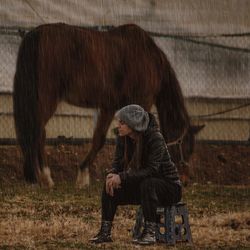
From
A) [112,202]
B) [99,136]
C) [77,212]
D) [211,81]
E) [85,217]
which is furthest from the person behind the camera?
[211,81]

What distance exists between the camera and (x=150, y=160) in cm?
506

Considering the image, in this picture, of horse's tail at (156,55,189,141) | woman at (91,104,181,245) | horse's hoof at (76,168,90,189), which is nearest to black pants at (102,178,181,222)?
woman at (91,104,181,245)

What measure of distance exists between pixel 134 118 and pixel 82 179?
10.7ft

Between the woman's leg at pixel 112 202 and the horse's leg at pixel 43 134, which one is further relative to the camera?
the horse's leg at pixel 43 134

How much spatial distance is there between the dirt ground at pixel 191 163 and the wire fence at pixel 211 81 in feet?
0.44

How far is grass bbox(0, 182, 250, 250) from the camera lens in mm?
5312

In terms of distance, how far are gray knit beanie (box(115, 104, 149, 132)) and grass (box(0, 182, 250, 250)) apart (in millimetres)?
610

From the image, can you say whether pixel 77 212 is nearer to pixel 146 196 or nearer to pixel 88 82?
pixel 146 196

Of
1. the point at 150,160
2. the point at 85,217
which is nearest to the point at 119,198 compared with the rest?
the point at 150,160

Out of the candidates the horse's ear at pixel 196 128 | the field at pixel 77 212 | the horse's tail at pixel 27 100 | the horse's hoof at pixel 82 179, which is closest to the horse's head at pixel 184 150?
the horse's ear at pixel 196 128

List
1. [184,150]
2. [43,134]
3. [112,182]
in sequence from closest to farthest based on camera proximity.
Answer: [112,182] → [43,134] → [184,150]

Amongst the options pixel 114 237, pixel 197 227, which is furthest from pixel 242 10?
pixel 114 237

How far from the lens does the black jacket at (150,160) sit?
5047 millimetres

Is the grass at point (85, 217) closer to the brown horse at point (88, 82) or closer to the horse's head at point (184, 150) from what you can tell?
the horse's head at point (184, 150)
